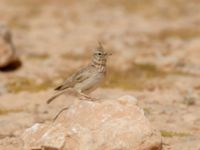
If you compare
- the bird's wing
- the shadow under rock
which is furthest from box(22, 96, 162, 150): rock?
the shadow under rock

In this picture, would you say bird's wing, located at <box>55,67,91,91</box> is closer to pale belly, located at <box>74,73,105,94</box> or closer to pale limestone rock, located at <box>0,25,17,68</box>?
pale belly, located at <box>74,73,105,94</box>

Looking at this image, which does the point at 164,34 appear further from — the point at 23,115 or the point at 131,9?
the point at 23,115

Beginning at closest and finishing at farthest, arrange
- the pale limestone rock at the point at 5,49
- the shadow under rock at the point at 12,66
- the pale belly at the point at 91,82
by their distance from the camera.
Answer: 1. the pale belly at the point at 91,82
2. the pale limestone rock at the point at 5,49
3. the shadow under rock at the point at 12,66

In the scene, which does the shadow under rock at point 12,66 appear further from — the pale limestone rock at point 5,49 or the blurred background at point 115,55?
the pale limestone rock at point 5,49

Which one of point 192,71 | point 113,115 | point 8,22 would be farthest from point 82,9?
point 113,115

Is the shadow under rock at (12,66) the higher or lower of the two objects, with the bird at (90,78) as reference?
higher

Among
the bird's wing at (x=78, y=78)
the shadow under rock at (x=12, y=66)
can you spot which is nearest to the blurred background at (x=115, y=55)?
the shadow under rock at (x=12, y=66)

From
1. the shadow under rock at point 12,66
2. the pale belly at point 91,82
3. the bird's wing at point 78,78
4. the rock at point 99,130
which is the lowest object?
the rock at point 99,130
